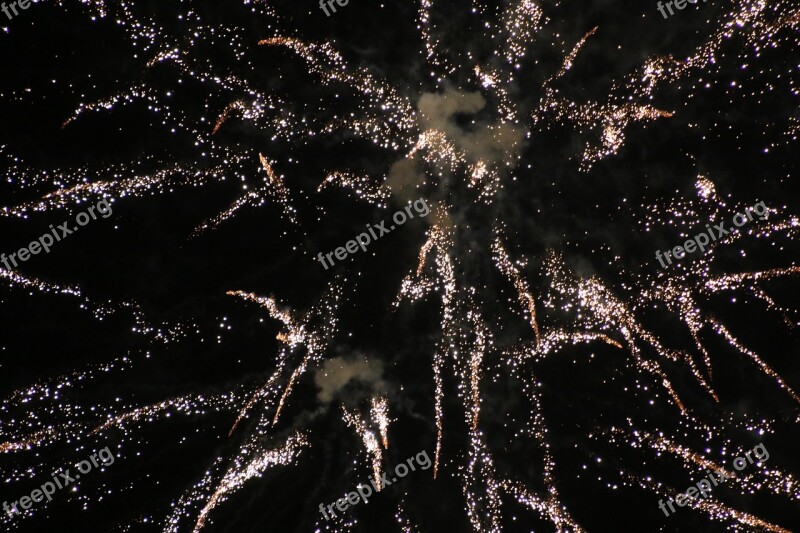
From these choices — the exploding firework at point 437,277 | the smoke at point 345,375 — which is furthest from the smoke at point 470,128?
the smoke at point 345,375

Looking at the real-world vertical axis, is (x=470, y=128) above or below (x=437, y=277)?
above

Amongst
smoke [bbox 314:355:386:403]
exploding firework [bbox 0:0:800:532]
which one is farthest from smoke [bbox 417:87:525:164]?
smoke [bbox 314:355:386:403]

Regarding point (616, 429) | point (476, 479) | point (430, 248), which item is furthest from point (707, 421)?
point (430, 248)

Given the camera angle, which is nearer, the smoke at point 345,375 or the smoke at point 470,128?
the smoke at point 470,128

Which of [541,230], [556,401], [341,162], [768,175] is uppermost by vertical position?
[341,162]

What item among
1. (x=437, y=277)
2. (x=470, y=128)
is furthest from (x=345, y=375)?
(x=470, y=128)

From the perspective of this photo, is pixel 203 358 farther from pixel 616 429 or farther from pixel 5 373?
pixel 616 429

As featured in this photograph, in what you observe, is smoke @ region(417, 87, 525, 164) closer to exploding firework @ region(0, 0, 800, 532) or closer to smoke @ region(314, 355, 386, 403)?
exploding firework @ region(0, 0, 800, 532)

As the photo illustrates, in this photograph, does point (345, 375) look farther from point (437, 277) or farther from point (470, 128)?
point (470, 128)

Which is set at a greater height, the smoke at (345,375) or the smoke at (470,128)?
the smoke at (470,128)

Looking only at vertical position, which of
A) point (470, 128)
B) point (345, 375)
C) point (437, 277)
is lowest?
point (345, 375)

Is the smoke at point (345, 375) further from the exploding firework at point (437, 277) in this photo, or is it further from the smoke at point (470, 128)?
the smoke at point (470, 128)
